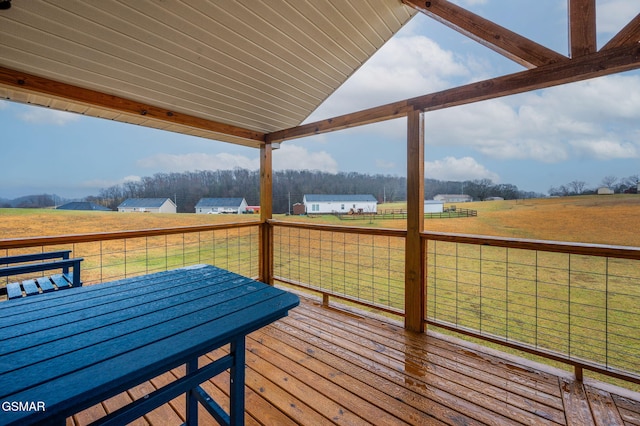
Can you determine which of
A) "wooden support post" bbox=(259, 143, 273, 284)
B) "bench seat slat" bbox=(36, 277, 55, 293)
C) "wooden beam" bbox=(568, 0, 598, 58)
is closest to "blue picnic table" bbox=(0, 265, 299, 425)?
"bench seat slat" bbox=(36, 277, 55, 293)

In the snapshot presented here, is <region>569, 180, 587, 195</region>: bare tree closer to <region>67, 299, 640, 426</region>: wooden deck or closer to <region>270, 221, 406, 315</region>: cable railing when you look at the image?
<region>67, 299, 640, 426</region>: wooden deck

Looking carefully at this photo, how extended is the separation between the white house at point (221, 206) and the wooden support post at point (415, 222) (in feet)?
8.03

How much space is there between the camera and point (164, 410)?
166 centimetres

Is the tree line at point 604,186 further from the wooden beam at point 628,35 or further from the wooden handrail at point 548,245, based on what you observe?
the wooden beam at point 628,35

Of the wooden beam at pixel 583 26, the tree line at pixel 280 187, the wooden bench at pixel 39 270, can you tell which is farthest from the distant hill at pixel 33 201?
the wooden beam at pixel 583 26

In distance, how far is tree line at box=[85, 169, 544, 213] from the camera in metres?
2.76

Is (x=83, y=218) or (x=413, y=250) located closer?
(x=413, y=250)

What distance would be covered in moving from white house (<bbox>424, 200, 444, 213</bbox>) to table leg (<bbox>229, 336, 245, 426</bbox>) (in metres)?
2.15

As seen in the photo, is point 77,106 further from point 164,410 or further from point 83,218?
point 164,410

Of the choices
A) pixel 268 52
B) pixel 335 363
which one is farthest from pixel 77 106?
pixel 335 363

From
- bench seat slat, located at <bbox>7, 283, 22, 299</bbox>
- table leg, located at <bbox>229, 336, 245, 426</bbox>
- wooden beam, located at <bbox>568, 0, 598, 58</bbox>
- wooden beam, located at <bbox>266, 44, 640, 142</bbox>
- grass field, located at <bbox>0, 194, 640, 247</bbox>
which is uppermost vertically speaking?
wooden beam, located at <bbox>568, 0, 598, 58</bbox>

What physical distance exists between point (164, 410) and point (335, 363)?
1.18m

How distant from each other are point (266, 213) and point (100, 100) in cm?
224

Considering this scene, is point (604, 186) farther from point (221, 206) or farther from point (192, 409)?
point (221, 206)
